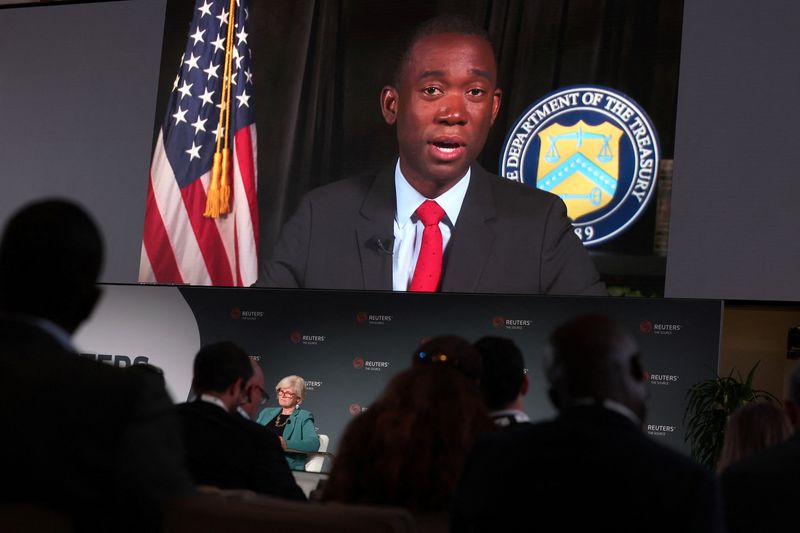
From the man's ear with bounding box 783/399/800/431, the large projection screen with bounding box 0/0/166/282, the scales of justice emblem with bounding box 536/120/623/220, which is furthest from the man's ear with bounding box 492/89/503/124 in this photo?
the man's ear with bounding box 783/399/800/431

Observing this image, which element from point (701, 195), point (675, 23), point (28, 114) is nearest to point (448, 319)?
point (701, 195)

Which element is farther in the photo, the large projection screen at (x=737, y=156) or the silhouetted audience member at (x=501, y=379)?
the large projection screen at (x=737, y=156)

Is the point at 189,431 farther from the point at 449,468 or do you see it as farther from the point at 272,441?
the point at 449,468

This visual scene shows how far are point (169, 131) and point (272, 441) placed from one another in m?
6.00

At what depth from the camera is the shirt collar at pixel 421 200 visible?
25.2 feet

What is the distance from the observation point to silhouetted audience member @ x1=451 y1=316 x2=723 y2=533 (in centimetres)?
171

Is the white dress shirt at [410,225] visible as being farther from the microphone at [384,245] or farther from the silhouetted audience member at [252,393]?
the silhouetted audience member at [252,393]

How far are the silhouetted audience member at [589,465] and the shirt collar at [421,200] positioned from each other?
5.82 metres

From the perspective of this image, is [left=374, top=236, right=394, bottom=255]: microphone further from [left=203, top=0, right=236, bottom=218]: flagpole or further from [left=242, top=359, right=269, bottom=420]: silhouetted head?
[left=242, top=359, right=269, bottom=420]: silhouetted head

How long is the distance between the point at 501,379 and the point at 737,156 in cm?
492

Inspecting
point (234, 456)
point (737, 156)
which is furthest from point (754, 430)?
point (737, 156)

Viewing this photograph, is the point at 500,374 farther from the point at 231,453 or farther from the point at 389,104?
the point at 389,104

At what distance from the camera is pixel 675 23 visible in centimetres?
736

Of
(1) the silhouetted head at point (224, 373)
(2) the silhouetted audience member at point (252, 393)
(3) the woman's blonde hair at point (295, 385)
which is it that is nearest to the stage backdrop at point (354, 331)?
(3) the woman's blonde hair at point (295, 385)
